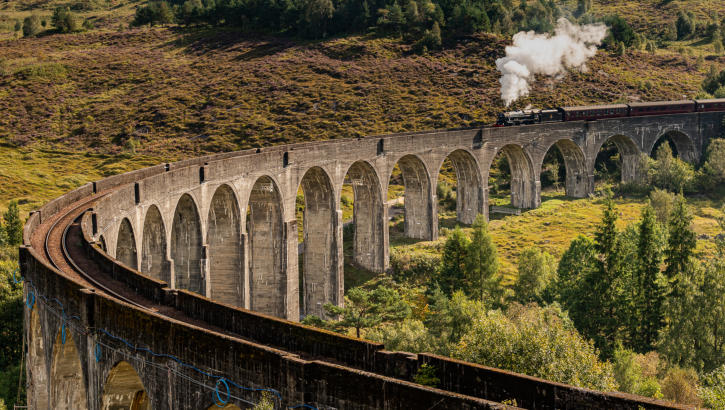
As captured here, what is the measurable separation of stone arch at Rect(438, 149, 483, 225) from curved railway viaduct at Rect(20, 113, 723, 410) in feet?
0.39

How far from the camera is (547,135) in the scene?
70.4m

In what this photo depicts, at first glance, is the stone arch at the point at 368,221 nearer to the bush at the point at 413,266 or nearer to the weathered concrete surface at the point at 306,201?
the weathered concrete surface at the point at 306,201

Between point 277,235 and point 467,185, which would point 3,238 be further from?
point 467,185

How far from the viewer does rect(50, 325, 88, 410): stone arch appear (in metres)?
21.9

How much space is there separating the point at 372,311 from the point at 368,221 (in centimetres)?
1428

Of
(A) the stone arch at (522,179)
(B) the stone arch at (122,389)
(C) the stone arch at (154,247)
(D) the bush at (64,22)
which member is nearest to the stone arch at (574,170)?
(A) the stone arch at (522,179)

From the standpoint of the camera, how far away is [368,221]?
54.9 meters

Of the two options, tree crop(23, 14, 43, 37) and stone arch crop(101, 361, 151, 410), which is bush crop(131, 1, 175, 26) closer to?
tree crop(23, 14, 43, 37)

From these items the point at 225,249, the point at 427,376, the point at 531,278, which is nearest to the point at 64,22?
the point at 225,249

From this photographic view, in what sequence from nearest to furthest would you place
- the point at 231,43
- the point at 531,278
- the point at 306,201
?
the point at 531,278 < the point at 306,201 < the point at 231,43

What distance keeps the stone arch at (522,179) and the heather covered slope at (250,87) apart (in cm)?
1791

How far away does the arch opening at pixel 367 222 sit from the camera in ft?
177

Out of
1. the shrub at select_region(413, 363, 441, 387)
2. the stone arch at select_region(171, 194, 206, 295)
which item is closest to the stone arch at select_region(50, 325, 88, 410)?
the shrub at select_region(413, 363, 441, 387)

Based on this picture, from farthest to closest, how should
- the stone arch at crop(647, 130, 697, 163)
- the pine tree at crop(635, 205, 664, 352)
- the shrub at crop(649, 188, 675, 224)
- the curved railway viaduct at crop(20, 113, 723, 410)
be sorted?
the stone arch at crop(647, 130, 697, 163), the shrub at crop(649, 188, 675, 224), the pine tree at crop(635, 205, 664, 352), the curved railway viaduct at crop(20, 113, 723, 410)
